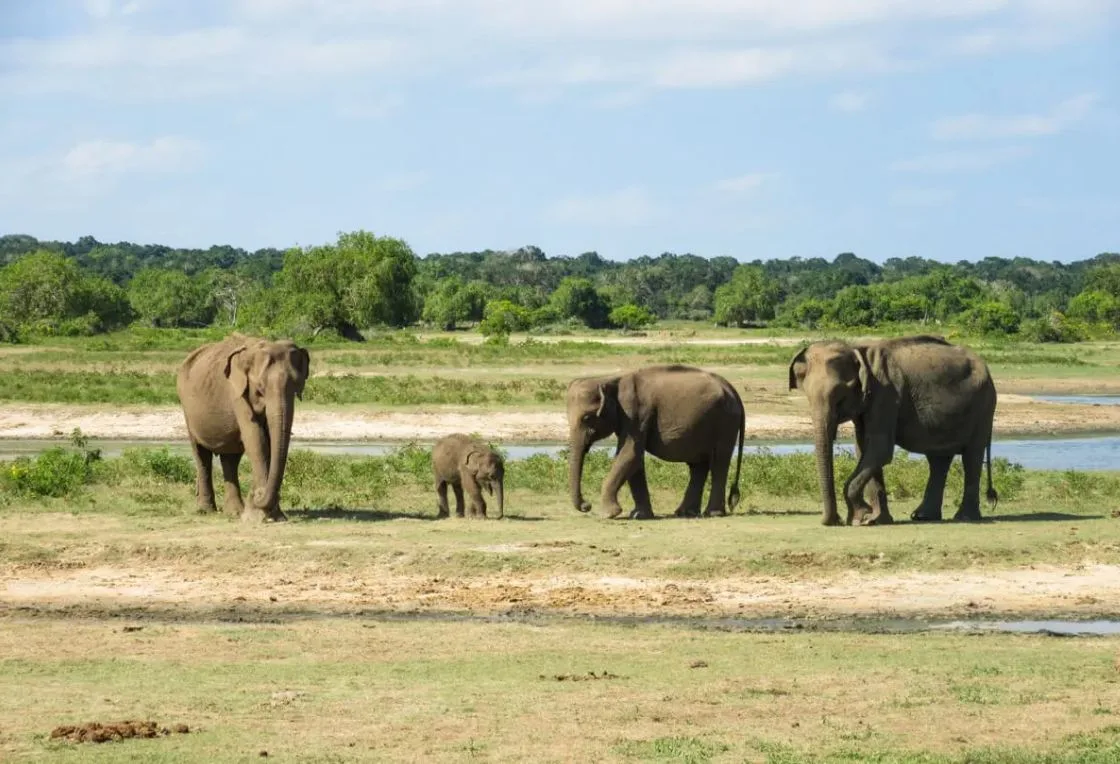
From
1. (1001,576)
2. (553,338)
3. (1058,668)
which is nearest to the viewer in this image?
(1058,668)

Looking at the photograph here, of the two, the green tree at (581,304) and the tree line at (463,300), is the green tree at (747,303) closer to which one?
the tree line at (463,300)

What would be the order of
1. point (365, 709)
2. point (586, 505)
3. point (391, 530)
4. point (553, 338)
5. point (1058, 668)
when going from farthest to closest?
1. point (553, 338)
2. point (586, 505)
3. point (391, 530)
4. point (1058, 668)
5. point (365, 709)

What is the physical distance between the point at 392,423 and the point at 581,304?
7379cm

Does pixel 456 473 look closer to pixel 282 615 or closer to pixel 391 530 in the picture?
pixel 391 530

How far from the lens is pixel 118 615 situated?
1577cm

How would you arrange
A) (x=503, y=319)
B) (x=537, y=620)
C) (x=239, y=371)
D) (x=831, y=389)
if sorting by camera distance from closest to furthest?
(x=537, y=620) < (x=831, y=389) < (x=239, y=371) < (x=503, y=319)

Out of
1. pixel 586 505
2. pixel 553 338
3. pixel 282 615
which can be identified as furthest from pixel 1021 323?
pixel 282 615

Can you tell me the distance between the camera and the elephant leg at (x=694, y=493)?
827 inches

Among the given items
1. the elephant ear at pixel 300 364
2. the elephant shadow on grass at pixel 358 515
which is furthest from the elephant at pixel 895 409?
the elephant ear at pixel 300 364

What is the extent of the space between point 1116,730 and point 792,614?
16.3 feet

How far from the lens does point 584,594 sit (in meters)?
16.2

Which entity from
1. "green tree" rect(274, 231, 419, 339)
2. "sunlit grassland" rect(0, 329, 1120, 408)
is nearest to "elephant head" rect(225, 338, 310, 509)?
"sunlit grassland" rect(0, 329, 1120, 408)

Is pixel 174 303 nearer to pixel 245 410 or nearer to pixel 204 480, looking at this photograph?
pixel 204 480

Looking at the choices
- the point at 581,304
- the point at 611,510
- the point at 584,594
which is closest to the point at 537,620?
the point at 584,594
